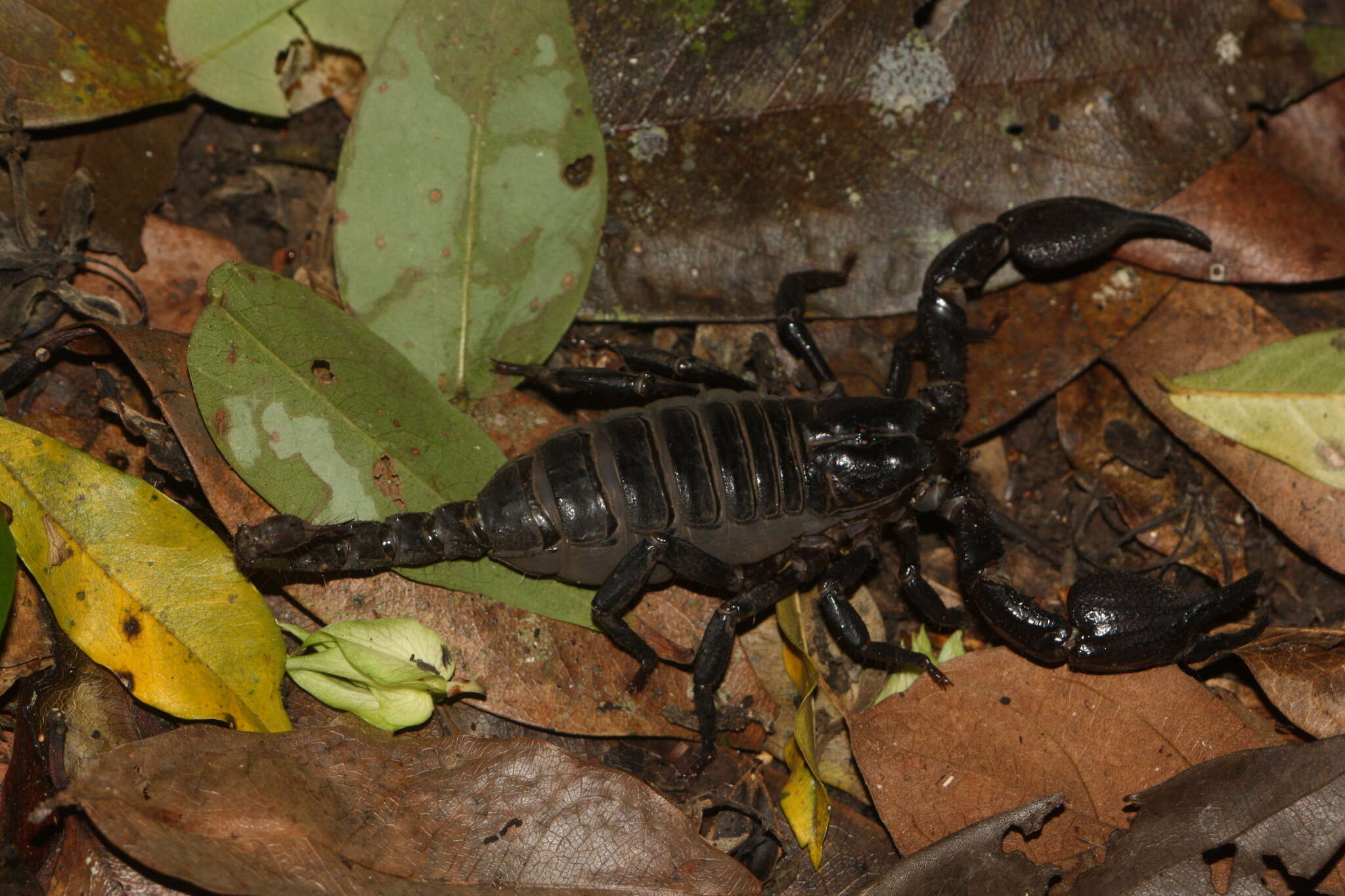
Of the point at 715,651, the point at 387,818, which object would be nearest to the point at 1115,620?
the point at 715,651

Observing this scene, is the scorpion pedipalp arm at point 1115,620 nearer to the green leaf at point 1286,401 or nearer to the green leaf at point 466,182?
the green leaf at point 1286,401

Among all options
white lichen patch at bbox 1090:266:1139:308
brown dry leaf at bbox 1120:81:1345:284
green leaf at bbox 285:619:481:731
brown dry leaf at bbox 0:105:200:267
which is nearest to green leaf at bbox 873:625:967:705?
white lichen patch at bbox 1090:266:1139:308

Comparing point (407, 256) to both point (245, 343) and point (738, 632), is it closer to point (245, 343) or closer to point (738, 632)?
point (245, 343)

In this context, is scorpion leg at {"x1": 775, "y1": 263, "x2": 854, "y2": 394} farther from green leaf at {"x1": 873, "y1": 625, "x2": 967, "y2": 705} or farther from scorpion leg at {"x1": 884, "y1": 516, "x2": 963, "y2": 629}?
green leaf at {"x1": 873, "y1": 625, "x2": 967, "y2": 705}

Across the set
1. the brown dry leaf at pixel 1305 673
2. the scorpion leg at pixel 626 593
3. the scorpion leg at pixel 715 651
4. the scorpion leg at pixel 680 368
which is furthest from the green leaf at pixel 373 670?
the brown dry leaf at pixel 1305 673

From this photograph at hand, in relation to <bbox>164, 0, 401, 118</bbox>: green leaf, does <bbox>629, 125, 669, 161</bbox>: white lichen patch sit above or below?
below

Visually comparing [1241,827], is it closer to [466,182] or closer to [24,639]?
[466,182]
